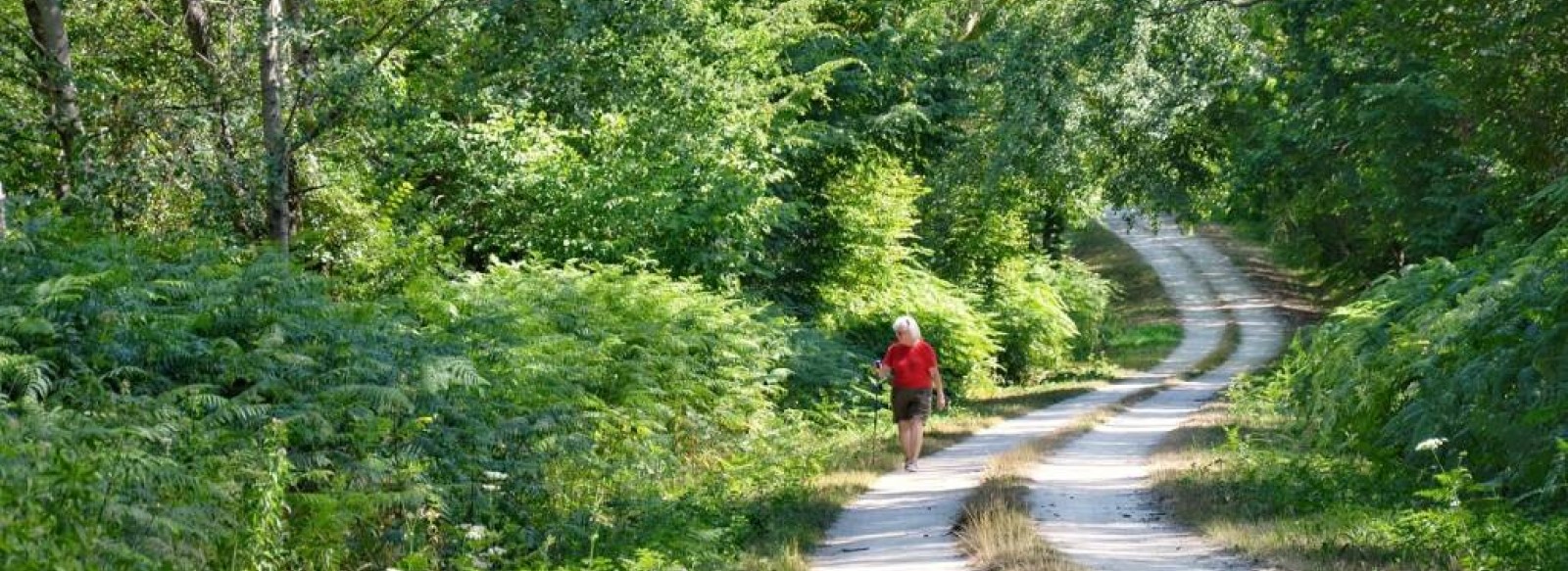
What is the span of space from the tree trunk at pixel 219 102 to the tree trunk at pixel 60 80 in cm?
141

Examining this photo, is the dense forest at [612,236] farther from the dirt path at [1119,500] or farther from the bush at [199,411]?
the dirt path at [1119,500]

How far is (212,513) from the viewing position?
9.75 m

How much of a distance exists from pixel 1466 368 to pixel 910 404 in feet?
21.5

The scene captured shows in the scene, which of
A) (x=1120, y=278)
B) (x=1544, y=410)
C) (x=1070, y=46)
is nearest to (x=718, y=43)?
(x=1070, y=46)

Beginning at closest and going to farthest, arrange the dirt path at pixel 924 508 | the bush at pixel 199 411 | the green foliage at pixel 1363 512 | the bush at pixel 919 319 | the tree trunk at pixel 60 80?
the bush at pixel 199 411
the green foliage at pixel 1363 512
the dirt path at pixel 924 508
the tree trunk at pixel 60 80
the bush at pixel 919 319

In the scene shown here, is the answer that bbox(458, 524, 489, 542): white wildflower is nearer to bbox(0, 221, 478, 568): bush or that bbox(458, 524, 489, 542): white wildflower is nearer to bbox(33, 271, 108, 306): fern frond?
bbox(0, 221, 478, 568): bush

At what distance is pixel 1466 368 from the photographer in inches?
544

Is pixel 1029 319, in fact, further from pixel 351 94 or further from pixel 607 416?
pixel 607 416

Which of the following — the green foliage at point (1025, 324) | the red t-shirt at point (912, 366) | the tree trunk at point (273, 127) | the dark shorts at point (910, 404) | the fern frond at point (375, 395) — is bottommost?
the green foliage at point (1025, 324)

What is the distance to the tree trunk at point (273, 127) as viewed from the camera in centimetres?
1806

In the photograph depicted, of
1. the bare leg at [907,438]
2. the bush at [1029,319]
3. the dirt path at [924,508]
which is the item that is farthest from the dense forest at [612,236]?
the bush at [1029,319]

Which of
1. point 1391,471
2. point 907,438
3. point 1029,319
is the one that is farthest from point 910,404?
point 1029,319

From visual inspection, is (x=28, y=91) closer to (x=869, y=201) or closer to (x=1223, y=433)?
(x=1223, y=433)

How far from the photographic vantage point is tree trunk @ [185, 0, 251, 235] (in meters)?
18.4
